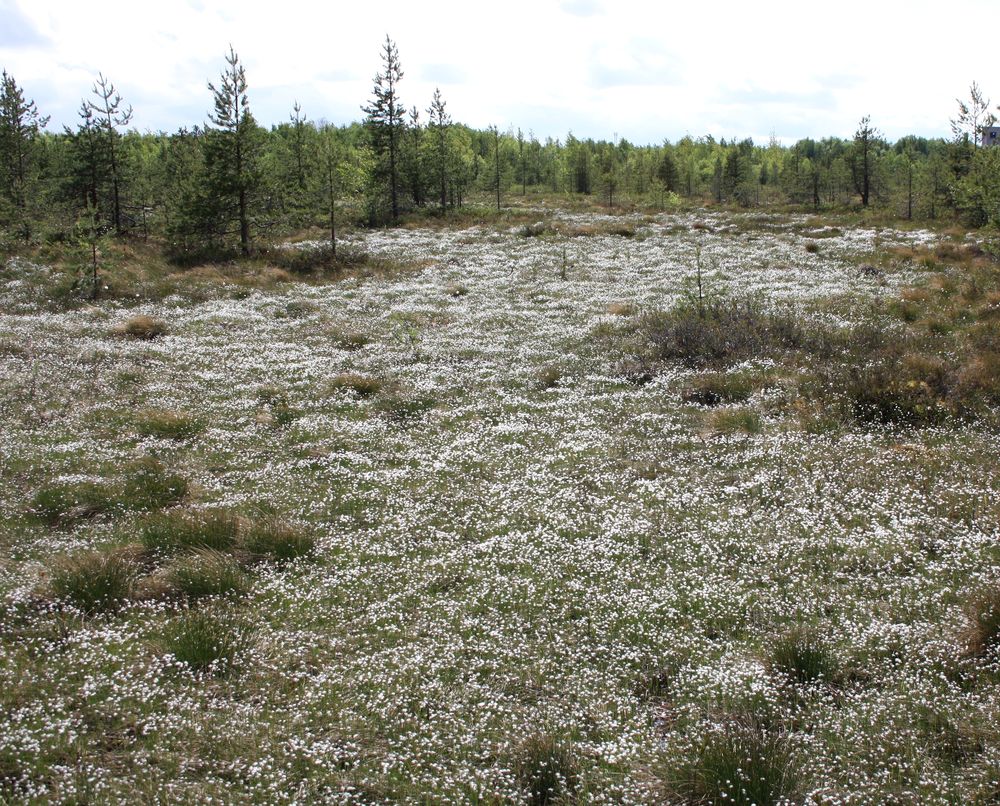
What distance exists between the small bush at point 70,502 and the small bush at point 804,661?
29.0 ft

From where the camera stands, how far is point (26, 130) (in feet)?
136

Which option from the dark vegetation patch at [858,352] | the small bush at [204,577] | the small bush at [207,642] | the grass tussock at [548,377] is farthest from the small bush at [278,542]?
the grass tussock at [548,377]

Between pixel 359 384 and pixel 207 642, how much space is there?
945 cm

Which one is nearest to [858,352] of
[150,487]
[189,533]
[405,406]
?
[405,406]

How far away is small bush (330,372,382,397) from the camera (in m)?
14.7

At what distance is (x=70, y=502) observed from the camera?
29.9 feet

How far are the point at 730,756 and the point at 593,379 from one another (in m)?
11.2

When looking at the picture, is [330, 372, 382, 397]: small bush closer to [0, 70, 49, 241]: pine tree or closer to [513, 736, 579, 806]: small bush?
[513, 736, 579, 806]: small bush

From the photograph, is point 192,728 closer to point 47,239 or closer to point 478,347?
point 478,347

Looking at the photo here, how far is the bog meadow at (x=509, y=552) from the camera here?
461 cm

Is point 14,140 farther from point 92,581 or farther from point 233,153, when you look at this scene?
point 92,581

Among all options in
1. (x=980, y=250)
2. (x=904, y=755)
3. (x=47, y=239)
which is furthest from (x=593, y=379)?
(x=47, y=239)

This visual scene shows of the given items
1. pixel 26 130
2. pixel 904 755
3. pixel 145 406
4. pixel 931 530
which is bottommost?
pixel 904 755

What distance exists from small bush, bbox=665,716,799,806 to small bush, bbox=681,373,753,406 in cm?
930
